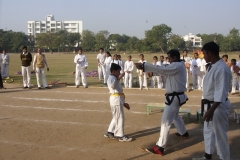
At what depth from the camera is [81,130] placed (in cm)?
760

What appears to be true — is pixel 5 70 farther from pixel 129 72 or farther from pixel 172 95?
pixel 172 95

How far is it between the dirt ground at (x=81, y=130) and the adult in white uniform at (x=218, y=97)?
1212mm

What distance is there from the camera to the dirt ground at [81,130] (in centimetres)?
594

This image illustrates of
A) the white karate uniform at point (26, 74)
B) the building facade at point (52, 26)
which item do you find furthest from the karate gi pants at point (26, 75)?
the building facade at point (52, 26)

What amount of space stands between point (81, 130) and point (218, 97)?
4.37 meters

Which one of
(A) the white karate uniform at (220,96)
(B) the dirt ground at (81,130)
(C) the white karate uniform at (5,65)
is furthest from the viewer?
(C) the white karate uniform at (5,65)

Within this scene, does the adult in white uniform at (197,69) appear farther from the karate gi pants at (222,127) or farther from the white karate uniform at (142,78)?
the karate gi pants at (222,127)

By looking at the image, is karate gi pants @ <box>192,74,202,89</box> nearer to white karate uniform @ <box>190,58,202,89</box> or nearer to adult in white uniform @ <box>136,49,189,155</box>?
white karate uniform @ <box>190,58,202,89</box>

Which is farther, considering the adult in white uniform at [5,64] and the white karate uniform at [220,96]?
the adult in white uniform at [5,64]

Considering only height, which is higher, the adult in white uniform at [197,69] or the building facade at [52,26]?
the building facade at [52,26]

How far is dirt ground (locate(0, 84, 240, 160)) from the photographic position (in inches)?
234

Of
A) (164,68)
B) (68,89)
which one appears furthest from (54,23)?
(164,68)

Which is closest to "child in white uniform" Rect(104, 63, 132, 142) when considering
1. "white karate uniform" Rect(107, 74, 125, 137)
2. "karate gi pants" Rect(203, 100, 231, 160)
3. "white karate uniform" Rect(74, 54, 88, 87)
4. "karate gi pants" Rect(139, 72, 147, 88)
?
"white karate uniform" Rect(107, 74, 125, 137)

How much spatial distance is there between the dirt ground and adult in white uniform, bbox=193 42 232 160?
121 centimetres
